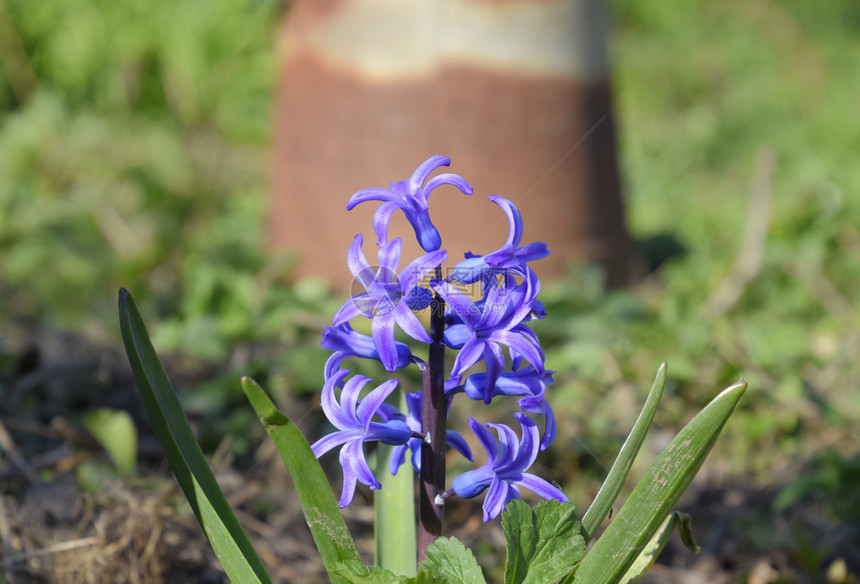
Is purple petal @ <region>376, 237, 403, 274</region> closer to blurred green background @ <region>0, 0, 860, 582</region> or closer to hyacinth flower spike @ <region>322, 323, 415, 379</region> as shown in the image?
hyacinth flower spike @ <region>322, 323, 415, 379</region>

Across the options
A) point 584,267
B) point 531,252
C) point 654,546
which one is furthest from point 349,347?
point 584,267

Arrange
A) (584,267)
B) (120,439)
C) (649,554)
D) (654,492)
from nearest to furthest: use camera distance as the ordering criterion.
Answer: (654,492), (649,554), (120,439), (584,267)

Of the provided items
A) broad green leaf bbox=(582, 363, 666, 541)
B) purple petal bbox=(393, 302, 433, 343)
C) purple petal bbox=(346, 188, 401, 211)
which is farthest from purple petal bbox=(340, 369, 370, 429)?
broad green leaf bbox=(582, 363, 666, 541)

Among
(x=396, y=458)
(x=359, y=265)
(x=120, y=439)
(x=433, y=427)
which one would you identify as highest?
(x=359, y=265)

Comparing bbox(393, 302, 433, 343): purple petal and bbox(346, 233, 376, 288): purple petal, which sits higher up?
bbox(346, 233, 376, 288): purple petal

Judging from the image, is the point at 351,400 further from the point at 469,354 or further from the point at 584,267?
the point at 584,267

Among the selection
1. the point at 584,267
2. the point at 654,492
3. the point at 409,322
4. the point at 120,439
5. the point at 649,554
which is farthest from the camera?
the point at 584,267
